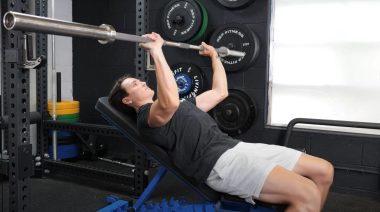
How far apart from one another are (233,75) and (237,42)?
319 mm

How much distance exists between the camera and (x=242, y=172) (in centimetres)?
150

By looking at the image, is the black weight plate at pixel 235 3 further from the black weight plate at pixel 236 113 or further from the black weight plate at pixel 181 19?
the black weight plate at pixel 236 113

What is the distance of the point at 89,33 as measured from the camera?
1.18 meters

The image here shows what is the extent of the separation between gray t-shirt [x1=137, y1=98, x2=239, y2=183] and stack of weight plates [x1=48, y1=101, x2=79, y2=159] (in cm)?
173

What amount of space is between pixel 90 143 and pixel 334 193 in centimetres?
223

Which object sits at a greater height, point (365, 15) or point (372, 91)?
point (365, 15)

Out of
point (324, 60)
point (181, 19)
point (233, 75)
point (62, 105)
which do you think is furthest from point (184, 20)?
point (62, 105)

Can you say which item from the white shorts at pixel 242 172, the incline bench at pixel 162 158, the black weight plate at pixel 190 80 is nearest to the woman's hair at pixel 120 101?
the incline bench at pixel 162 158

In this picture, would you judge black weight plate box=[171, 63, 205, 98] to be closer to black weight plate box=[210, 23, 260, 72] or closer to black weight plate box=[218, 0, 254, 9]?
black weight plate box=[210, 23, 260, 72]

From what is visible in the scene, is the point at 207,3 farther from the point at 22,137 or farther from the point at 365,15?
the point at 22,137

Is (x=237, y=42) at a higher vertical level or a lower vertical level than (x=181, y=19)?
lower

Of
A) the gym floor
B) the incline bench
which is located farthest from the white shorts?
the gym floor

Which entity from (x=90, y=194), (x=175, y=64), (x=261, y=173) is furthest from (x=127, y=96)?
(x=175, y=64)

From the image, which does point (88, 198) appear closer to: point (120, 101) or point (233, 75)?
point (120, 101)
